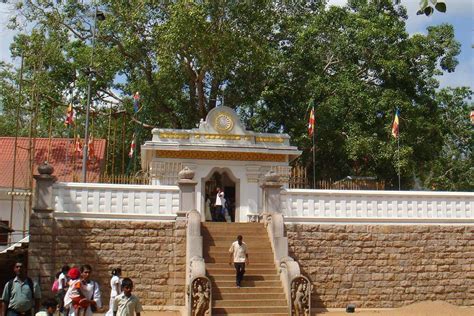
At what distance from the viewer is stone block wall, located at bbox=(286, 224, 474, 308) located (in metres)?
15.3

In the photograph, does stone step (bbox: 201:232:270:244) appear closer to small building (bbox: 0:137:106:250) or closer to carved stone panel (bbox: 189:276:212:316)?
carved stone panel (bbox: 189:276:212:316)

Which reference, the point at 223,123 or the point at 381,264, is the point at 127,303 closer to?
the point at 381,264

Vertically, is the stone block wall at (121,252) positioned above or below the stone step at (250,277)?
above

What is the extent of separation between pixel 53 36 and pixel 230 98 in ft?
25.5

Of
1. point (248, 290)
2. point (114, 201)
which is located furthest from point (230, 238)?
point (114, 201)

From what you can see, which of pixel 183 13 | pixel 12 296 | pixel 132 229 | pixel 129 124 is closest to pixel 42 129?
pixel 129 124

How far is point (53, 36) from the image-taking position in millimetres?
27266

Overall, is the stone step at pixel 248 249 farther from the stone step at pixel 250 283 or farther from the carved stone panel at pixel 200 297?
the carved stone panel at pixel 200 297

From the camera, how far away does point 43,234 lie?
14.4 m

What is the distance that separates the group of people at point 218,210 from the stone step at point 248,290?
18.6 ft

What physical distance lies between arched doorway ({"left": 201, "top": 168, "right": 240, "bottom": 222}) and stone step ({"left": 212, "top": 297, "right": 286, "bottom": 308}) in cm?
649

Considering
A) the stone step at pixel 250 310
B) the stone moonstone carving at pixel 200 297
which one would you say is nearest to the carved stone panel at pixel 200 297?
the stone moonstone carving at pixel 200 297

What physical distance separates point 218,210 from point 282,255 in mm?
5045

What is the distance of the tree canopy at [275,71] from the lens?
A: 25.5 m
